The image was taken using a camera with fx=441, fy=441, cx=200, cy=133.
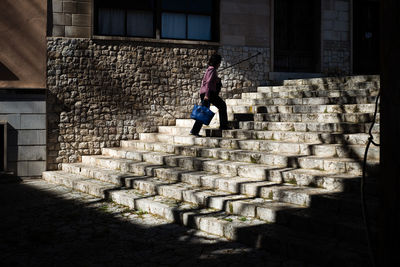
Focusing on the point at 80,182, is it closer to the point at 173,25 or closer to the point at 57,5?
the point at 57,5

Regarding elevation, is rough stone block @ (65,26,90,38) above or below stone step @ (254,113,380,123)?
above

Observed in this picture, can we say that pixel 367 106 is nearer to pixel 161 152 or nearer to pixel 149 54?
pixel 161 152

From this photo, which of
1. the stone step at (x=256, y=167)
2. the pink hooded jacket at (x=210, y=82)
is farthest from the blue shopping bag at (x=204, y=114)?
the stone step at (x=256, y=167)

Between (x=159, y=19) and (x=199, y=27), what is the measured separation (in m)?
1.05

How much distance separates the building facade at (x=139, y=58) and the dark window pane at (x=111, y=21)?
0.02 m

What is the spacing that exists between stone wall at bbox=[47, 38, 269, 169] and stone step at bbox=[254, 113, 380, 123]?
8.85 feet

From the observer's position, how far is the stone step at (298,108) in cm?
736

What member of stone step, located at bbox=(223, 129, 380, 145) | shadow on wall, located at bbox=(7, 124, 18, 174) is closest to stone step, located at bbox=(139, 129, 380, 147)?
stone step, located at bbox=(223, 129, 380, 145)

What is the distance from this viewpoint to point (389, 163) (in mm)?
3146

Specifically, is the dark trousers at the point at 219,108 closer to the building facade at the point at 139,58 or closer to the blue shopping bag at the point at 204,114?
the blue shopping bag at the point at 204,114

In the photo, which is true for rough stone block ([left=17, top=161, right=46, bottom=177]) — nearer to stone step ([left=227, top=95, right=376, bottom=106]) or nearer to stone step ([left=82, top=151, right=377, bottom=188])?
stone step ([left=82, top=151, right=377, bottom=188])

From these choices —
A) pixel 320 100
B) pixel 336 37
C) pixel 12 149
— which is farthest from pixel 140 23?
pixel 336 37

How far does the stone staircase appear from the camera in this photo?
4.39 meters

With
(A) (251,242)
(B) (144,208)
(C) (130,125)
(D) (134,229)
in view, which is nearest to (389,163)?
(A) (251,242)
